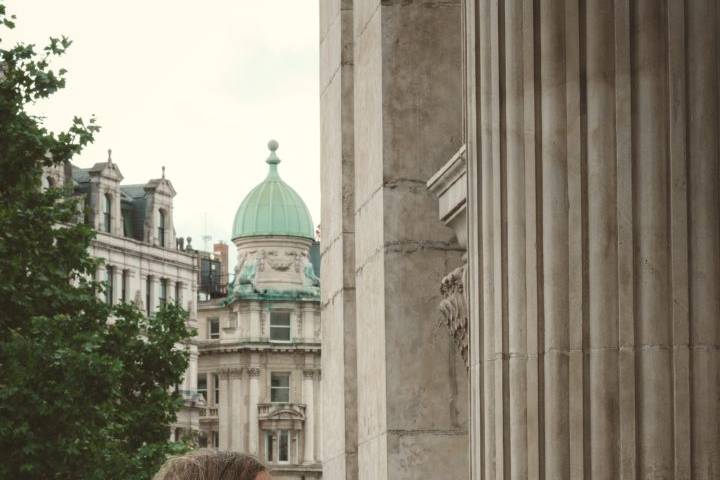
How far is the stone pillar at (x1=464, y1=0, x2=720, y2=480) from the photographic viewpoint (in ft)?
31.5

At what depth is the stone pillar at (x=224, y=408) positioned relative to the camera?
418 feet

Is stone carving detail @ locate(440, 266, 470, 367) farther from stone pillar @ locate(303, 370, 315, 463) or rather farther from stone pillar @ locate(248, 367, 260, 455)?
stone pillar @ locate(303, 370, 315, 463)

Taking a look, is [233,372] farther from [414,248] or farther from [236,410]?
[414,248]

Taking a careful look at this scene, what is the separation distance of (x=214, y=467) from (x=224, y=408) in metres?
123

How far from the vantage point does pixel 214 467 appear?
5832 mm

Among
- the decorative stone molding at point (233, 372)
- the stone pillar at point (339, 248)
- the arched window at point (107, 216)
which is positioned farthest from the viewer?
the decorative stone molding at point (233, 372)

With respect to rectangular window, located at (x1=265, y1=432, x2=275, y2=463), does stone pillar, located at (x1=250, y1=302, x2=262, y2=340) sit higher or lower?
higher

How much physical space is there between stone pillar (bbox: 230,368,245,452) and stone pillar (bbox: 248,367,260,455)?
465mm

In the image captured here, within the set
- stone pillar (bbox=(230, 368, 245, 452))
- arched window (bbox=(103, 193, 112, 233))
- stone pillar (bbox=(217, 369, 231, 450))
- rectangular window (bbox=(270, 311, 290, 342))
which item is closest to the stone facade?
arched window (bbox=(103, 193, 112, 233))

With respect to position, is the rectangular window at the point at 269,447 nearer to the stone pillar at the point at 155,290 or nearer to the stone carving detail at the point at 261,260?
the stone carving detail at the point at 261,260

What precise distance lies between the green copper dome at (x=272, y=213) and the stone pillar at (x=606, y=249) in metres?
113

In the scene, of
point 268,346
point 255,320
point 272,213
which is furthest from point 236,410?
point 272,213

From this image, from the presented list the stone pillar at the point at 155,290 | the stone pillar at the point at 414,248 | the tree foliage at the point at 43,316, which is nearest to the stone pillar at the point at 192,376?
the stone pillar at the point at 155,290

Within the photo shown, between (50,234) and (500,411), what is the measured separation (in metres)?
23.7
